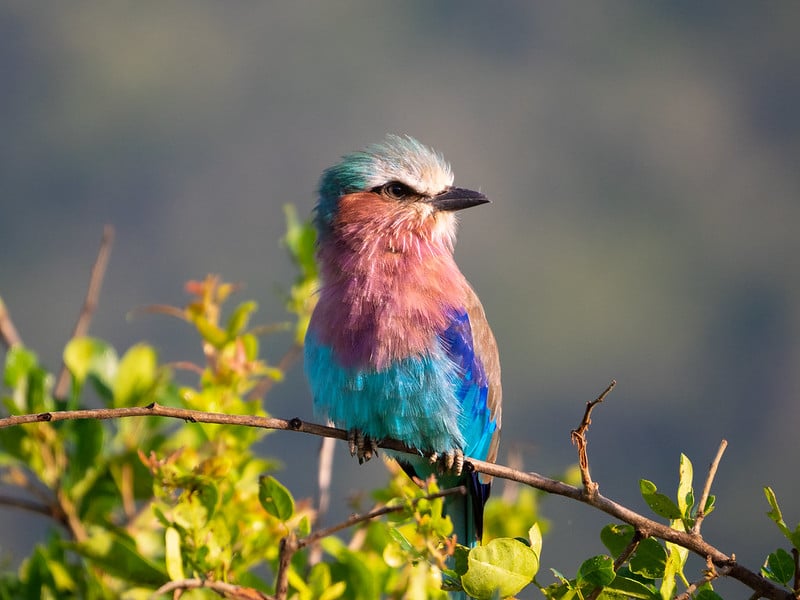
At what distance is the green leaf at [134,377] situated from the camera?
10.1 ft

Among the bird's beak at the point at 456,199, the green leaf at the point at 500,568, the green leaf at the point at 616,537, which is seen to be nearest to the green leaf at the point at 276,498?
the green leaf at the point at 500,568

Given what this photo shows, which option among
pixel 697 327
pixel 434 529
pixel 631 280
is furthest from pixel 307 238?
pixel 631 280

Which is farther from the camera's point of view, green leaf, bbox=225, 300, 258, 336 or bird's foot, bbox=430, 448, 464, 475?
bird's foot, bbox=430, 448, 464, 475

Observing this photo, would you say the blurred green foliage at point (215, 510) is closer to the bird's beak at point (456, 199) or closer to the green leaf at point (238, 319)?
the green leaf at point (238, 319)

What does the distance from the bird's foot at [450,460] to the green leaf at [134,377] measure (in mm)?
785

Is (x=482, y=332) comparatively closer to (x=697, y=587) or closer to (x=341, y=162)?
(x=341, y=162)

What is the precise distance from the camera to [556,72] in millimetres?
33500

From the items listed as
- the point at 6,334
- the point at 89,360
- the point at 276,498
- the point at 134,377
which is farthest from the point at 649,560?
the point at 6,334

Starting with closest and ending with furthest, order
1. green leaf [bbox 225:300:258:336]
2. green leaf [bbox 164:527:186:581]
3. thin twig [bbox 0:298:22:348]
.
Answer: green leaf [bbox 164:527:186:581] → green leaf [bbox 225:300:258:336] → thin twig [bbox 0:298:22:348]

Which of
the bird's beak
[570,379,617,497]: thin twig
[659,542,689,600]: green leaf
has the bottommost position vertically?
[659,542,689,600]: green leaf

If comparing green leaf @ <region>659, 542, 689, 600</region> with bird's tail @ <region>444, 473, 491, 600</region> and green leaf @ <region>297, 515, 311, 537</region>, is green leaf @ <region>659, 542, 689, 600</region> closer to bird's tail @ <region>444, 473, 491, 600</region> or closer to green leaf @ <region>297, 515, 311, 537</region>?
green leaf @ <region>297, 515, 311, 537</region>

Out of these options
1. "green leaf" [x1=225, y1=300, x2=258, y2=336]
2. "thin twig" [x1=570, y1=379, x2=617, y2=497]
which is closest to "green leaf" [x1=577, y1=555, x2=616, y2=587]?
"thin twig" [x1=570, y1=379, x2=617, y2=497]

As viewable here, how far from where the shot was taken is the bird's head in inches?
134

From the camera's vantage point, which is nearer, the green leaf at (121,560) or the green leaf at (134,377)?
the green leaf at (121,560)
